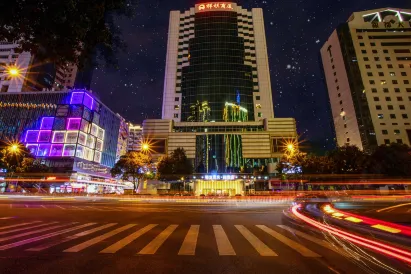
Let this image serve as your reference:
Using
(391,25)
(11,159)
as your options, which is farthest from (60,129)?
(391,25)

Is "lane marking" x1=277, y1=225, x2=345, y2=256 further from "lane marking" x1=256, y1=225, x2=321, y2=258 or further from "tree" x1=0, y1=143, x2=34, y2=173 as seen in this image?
"tree" x1=0, y1=143, x2=34, y2=173

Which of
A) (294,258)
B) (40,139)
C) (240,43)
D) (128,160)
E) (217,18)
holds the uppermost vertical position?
(217,18)

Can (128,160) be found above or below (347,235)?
above

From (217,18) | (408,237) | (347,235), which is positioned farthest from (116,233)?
(217,18)

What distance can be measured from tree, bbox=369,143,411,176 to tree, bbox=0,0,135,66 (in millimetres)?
48584

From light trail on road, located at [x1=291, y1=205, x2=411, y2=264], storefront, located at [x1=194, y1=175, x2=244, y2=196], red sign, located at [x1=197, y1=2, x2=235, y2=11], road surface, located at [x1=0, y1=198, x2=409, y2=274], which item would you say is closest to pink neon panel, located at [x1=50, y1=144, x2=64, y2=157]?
storefront, located at [x1=194, y1=175, x2=244, y2=196]

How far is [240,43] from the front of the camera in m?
95.9

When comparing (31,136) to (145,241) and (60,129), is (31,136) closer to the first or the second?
(60,129)

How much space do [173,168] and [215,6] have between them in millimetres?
84476

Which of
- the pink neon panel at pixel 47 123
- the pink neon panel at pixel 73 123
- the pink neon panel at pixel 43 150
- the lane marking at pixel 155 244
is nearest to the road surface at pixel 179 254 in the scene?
the lane marking at pixel 155 244

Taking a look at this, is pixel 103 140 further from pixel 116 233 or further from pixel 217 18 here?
pixel 116 233

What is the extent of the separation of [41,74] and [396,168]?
399ft

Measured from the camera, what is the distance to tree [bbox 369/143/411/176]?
39.1 meters

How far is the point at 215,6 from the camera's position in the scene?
10206 cm
